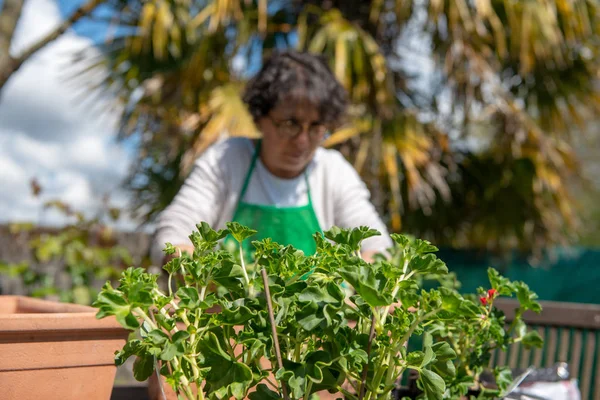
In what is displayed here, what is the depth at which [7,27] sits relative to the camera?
255 centimetres

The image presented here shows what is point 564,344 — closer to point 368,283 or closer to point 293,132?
point 293,132

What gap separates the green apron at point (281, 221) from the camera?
1717 millimetres

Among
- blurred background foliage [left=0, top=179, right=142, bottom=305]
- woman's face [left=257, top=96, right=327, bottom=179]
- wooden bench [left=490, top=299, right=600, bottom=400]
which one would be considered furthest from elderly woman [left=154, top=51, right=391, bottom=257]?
blurred background foliage [left=0, top=179, right=142, bottom=305]

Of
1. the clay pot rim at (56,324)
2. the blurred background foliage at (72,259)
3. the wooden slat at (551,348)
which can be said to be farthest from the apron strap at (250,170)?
the blurred background foliage at (72,259)

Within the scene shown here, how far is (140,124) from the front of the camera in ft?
17.7

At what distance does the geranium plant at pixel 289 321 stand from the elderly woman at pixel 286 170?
3.19 feet

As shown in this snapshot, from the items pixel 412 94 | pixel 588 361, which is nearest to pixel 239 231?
pixel 588 361

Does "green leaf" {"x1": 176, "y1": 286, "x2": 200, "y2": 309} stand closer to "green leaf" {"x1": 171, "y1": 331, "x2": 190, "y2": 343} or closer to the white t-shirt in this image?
"green leaf" {"x1": 171, "y1": 331, "x2": 190, "y2": 343}

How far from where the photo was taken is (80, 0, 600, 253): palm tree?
14.7 feet

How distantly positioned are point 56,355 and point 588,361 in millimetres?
1740

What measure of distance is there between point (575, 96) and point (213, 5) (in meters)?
3.13

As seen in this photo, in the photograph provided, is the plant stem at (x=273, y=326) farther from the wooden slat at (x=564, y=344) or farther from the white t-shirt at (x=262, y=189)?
the wooden slat at (x=564, y=344)

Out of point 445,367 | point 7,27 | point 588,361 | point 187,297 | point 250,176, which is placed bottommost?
point 588,361

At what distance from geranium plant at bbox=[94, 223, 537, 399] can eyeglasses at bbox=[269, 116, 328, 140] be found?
103cm
